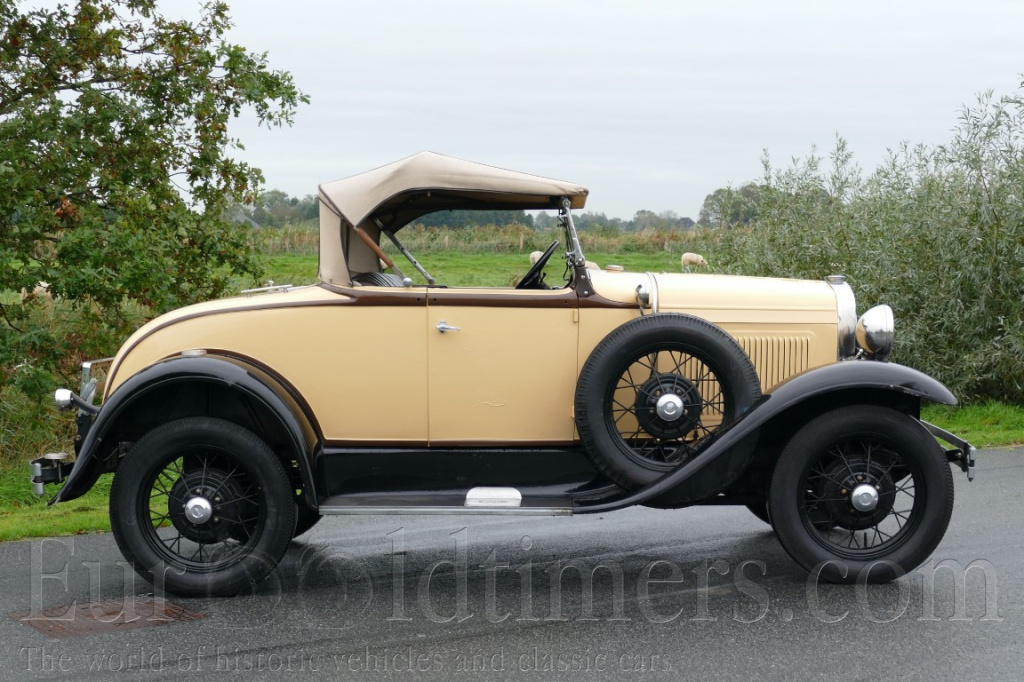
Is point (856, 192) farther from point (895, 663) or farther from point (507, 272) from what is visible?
point (895, 663)

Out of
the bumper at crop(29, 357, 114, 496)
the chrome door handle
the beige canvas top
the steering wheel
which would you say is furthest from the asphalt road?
the beige canvas top

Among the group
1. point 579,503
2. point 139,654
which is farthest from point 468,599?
point 139,654

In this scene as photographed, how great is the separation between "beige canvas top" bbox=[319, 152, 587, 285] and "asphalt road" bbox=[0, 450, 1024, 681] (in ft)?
5.60

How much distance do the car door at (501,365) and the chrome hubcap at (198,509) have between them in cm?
118

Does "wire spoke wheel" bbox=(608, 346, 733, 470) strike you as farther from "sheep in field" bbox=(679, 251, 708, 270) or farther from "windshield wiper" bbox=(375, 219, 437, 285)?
"sheep in field" bbox=(679, 251, 708, 270)

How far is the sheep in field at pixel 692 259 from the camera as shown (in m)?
13.8

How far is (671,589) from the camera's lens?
507 cm

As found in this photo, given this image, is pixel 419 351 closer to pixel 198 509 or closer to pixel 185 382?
pixel 185 382

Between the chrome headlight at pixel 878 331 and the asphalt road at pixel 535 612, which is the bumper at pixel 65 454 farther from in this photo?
the chrome headlight at pixel 878 331

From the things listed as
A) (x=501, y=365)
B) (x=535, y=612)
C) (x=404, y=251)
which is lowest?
(x=535, y=612)

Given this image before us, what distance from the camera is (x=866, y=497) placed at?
4984 mm

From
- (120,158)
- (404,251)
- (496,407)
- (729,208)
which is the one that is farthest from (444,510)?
(729,208)

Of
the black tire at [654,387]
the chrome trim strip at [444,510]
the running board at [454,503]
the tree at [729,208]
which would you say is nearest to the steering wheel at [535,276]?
the black tire at [654,387]

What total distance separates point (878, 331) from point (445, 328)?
2264mm
